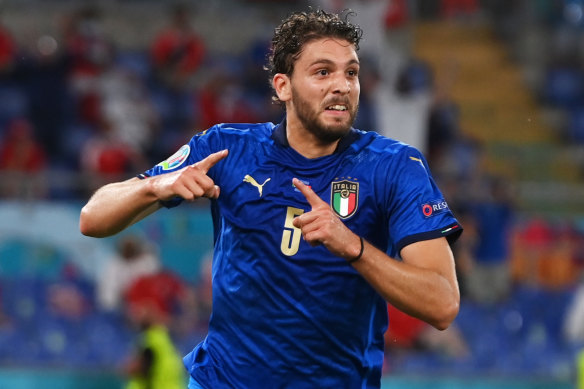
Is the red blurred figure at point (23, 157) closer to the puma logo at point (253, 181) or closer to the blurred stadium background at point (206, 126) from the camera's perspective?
the blurred stadium background at point (206, 126)

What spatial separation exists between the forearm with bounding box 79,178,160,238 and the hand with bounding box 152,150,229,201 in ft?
0.28

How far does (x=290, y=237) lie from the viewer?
14.6 feet

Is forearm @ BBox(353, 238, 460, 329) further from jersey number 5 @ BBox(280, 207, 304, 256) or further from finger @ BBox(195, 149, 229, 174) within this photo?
finger @ BBox(195, 149, 229, 174)

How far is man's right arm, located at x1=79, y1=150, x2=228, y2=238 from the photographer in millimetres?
4137

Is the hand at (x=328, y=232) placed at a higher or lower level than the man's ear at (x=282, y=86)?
lower

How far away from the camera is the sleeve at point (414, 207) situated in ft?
13.9

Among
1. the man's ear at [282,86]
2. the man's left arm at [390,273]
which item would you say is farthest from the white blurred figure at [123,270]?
the man's left arm at [390,273]

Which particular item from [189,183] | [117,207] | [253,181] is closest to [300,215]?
[253,181]

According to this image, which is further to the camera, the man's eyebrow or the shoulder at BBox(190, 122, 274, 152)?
the shoulder at BBox(190, 122, 274, 152)

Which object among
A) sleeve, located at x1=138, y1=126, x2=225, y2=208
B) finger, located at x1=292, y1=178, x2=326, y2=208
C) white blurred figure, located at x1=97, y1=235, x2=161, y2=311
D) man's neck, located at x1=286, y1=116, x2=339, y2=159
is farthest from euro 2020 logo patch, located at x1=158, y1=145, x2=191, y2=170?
white blurred figure, located at x1=97, y1=235, x2=161, y2=311

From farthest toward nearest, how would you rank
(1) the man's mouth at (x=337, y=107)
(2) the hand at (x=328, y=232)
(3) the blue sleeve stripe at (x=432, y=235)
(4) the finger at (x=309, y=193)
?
1. (1) the man's mouth at (x=337, y=107)
2. (3) the blue sleeve stripe at (x=432, y=235)
3. (4) the finger at (x=309, y=193)
4. (2) the hand at (x=328, y=232)


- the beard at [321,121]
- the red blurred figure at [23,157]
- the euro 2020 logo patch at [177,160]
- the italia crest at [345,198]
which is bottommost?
the red blurred figure at [23,157]

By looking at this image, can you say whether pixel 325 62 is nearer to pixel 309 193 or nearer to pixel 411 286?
pixel 309 193

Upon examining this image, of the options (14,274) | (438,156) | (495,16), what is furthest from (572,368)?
(495,16)
